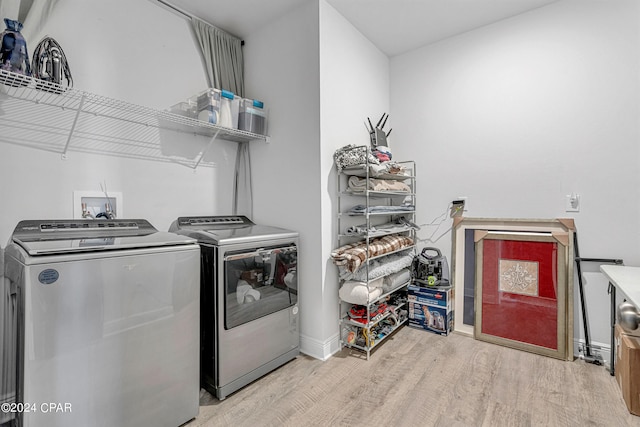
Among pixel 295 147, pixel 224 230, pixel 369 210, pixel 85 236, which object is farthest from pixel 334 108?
pixel 85 236

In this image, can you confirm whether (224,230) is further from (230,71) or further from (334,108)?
(230,71)

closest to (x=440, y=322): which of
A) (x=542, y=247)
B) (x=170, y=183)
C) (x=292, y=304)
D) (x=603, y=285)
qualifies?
(x=542, y=247)

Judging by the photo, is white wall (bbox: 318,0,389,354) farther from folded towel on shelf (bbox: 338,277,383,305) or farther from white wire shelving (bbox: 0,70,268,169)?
white wire shelving (bbox: 0,70,268,169)

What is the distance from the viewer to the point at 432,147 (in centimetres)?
294

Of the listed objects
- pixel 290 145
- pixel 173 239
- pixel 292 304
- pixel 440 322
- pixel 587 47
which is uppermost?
pixel 587 47

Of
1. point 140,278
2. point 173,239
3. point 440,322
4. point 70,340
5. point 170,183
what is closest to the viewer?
point 70,340

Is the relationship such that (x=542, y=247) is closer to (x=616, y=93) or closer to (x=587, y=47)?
(x=616, y=93)

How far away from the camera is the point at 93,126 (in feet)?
6.20

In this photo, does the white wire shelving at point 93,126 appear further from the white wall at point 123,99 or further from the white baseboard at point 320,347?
the white baseboard at point 320,347

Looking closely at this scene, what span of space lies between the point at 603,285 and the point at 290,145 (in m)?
2.54

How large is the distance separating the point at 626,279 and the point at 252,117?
8.68 ft

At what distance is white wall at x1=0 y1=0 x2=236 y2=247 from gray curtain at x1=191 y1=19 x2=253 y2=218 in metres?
0.09

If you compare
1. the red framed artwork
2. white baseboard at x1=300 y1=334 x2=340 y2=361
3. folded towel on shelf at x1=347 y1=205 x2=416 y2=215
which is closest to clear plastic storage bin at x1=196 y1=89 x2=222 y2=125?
folded towel on shelf at x1=347 y1=205 x2=416 y2=215

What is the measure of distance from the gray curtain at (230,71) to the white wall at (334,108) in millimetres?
786
